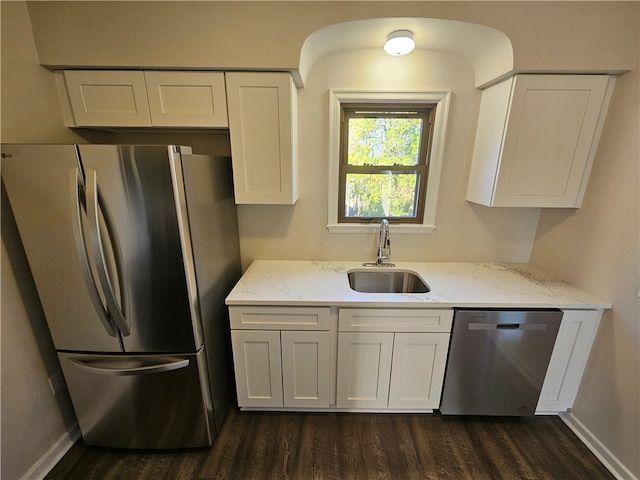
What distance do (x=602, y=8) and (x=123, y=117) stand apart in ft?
8.72

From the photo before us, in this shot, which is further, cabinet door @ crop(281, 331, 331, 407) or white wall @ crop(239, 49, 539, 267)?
white wall @ crop(239, 49, 539, 267)

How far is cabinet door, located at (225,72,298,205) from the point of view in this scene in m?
1.50

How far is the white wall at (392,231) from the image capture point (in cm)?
176

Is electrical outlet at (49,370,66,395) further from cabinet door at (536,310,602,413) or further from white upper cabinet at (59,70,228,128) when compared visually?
cabinet door at (536,310,602,413)

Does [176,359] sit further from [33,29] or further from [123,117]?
[33,29]

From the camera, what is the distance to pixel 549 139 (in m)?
1.57

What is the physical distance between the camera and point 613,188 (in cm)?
149

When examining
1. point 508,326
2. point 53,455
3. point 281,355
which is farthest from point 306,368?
point 53,455

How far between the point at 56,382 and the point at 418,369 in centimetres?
211

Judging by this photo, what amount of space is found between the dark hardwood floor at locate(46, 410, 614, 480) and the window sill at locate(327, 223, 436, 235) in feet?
4.20

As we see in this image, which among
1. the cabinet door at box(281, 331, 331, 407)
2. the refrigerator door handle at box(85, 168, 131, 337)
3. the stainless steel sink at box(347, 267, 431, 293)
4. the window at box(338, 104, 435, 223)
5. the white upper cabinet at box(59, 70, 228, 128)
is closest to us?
the refrigerator door handle at box(85, 168, 131, 337)

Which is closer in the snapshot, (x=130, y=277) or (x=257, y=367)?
(x=130, y=277)

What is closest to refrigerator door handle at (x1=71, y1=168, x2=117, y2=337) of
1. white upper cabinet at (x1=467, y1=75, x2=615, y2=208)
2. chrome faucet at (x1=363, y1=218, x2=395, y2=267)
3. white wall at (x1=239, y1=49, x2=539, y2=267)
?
white wall at (x1=239, y1=49, x2=539, y2=267)

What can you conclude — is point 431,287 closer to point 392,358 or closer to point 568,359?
point 392,358
